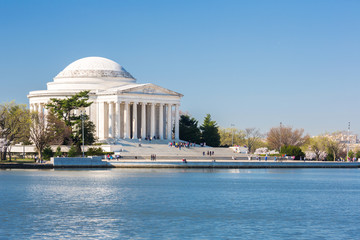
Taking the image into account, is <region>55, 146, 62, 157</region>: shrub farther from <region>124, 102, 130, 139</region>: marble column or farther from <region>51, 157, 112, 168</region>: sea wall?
<region>124, 102, 130, 139</region>: marble column

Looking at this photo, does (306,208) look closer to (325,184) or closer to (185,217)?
(185,217)

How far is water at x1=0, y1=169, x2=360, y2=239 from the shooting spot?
4347 cm

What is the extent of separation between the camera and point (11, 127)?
357ft

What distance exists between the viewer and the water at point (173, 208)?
143 feet

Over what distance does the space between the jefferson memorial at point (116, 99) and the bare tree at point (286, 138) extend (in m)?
36.0

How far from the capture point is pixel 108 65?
145500 millimetres

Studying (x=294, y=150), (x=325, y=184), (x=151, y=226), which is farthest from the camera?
(x=294, y=150)

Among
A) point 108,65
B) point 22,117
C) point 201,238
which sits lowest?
point 201,238

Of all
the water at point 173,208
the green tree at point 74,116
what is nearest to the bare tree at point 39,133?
the green tree at point 74,116

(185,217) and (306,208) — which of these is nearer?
(185,217)

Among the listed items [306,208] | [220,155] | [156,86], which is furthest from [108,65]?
[306,208]

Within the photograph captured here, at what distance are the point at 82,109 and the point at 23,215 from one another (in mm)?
75758

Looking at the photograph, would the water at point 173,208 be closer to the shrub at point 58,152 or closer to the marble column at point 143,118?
the shrub at point 58,152

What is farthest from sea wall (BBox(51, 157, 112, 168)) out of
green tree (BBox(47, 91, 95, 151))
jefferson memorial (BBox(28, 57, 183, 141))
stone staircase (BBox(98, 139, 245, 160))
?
jefferson memorial (BBox(28, 57, 183, 141))
